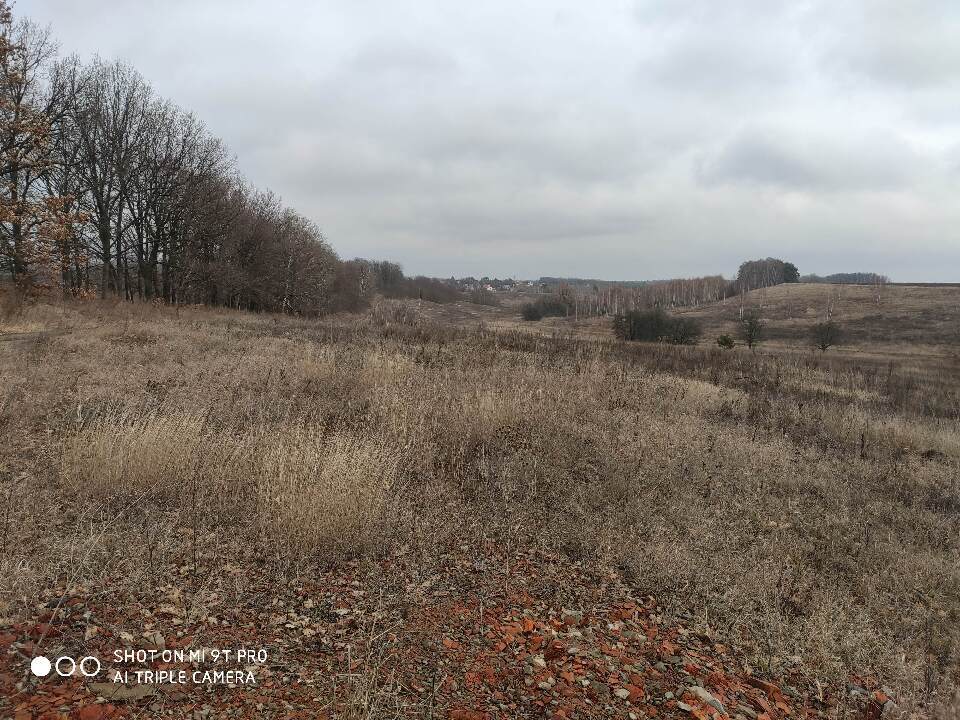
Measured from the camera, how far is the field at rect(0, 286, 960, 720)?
281 centimetres

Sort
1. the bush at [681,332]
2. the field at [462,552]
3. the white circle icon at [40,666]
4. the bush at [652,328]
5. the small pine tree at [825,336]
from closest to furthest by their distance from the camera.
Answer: the white circle icon at [40,666]
the field at [462,552]
the small pine tree at [825,336]
the bush at [681,332]
the bush at [652,328]

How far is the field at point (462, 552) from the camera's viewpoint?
9.21 ft

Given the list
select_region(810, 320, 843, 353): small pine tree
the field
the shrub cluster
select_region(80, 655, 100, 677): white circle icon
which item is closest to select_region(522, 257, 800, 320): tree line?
the shrub cluster

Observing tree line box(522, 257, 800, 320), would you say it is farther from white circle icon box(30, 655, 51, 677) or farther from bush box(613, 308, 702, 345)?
white circle icon box(30, 655, 51, 677)

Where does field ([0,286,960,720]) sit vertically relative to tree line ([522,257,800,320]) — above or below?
below

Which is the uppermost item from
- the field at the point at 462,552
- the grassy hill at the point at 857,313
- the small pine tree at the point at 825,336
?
the grassy hill at the point at 857,313

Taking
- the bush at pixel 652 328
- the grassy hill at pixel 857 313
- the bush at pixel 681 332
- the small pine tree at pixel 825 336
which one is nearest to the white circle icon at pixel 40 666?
the bush at pixel 652 328

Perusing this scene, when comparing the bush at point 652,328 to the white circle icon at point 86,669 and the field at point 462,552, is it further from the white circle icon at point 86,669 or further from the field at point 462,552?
the white circle icon at point 86,669

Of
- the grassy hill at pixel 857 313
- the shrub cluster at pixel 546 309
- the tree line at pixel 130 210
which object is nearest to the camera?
the tree line at pixel 130 210

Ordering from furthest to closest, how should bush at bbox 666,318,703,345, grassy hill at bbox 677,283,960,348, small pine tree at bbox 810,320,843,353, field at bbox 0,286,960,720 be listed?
1. grassy hill at bbox 677,283,960,348
2. bush at bbox 666,318,703,345
3. small pine tree at bbox 810,320,843,353
4. field at bbox 0,286,960,720

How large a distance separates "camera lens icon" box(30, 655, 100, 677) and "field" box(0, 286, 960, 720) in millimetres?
51

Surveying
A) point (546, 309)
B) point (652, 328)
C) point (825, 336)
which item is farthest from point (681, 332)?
point (546, 309)

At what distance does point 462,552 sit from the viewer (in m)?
4.19

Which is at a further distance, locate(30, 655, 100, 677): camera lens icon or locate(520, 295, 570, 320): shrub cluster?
locate(520, 295, 570, 320): shrub cluster
